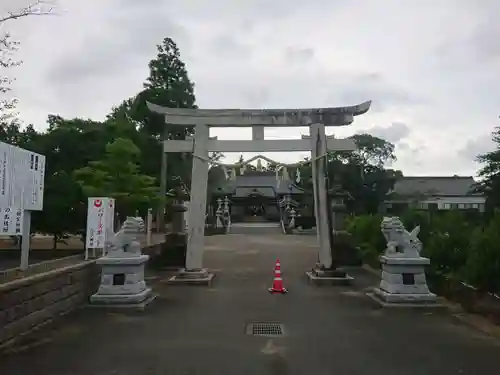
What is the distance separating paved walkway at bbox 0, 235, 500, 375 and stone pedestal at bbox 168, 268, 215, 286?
184 centimetres

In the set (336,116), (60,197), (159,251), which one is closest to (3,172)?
(336,116)

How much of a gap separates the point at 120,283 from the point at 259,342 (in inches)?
170

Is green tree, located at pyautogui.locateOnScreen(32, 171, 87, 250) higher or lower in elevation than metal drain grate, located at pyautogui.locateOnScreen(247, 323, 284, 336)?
higher

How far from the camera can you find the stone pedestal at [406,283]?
10.7 m

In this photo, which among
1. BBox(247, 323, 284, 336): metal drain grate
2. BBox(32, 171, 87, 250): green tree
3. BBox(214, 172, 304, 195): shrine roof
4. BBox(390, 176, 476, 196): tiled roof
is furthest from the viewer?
BBox(390, 176, 476, 196): tiled roof

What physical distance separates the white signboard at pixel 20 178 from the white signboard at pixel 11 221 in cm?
13

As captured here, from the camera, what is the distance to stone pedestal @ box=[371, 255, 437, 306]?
35.0 ft

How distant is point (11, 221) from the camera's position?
405 inches

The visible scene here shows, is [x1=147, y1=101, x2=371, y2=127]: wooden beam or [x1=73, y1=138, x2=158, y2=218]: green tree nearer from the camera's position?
[x1=147, y1=101, x2=371, y2=127]: wooden beam

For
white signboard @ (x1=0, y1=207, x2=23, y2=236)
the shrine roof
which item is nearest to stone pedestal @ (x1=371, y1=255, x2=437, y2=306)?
white signboard @ (x1=0, y1=207, x2=23, y2=236)

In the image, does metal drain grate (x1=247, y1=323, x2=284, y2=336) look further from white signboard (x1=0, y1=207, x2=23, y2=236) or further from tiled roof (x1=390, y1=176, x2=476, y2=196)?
tiled roof (x1=390, y1=176, x2=476, y2=196)

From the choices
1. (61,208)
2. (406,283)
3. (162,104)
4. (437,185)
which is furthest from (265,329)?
(437,185)

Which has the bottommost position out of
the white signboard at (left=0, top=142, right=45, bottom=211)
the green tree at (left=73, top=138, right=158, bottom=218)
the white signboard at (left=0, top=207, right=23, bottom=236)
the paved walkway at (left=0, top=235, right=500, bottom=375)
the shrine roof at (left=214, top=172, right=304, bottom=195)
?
the paved walkway at (left=0, top=235, right=500, bottom=375)

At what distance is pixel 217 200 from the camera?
2013 inches
